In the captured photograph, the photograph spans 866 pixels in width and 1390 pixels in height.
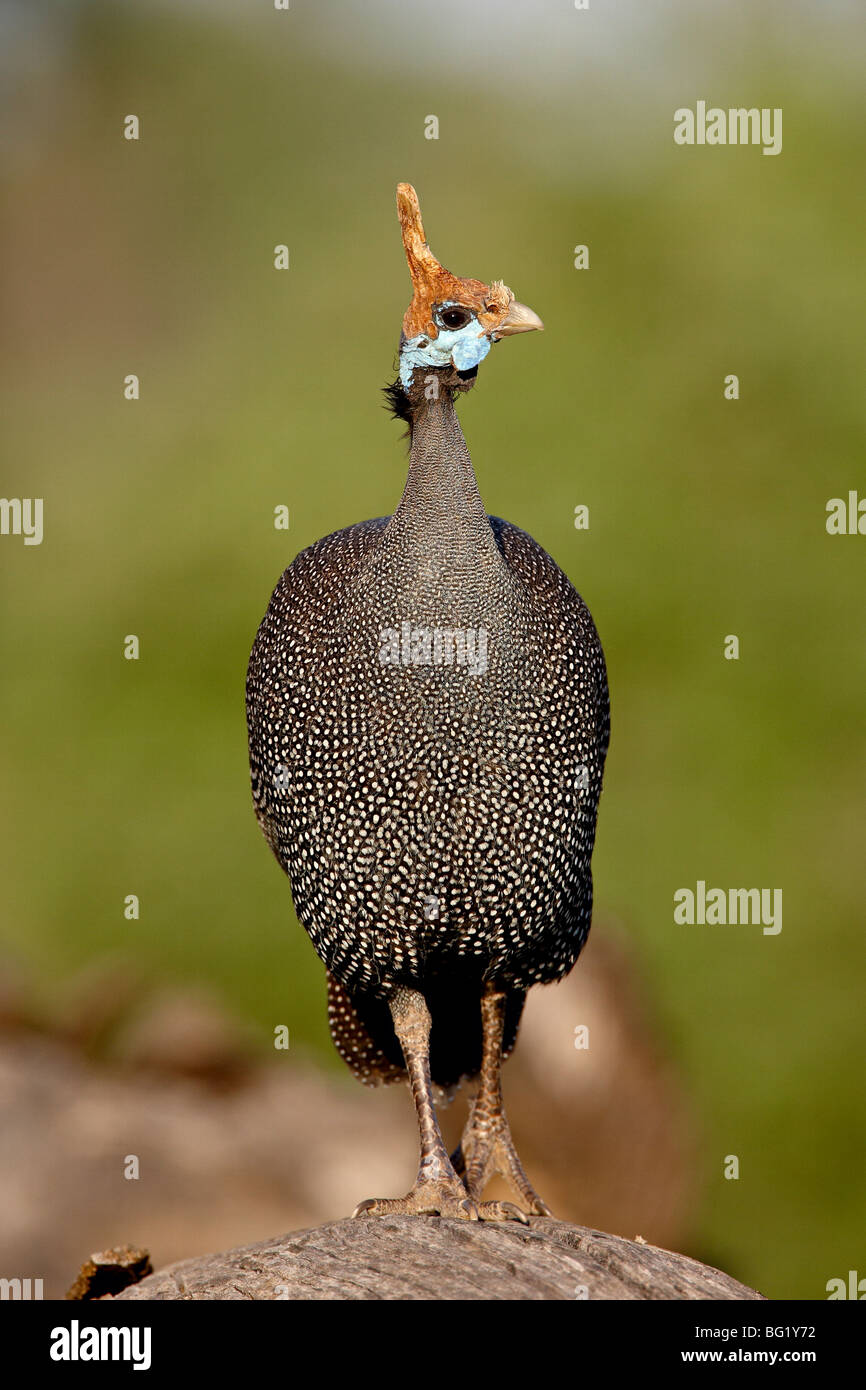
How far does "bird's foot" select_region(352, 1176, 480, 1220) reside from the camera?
550 cm

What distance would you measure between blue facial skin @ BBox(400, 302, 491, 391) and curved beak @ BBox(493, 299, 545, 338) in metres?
0.07

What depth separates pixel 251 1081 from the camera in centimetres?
932

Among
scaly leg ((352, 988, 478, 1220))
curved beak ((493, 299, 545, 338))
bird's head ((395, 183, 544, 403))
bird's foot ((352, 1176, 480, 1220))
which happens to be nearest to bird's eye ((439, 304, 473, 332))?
bird's head ((395, 183, 544, 403))

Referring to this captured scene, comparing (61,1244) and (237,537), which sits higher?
(237,537)

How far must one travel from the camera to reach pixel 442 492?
215 inches

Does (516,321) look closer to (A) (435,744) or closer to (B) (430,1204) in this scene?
(A) (435,744)

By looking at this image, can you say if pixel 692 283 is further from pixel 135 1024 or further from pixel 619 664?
pixel 135 1024

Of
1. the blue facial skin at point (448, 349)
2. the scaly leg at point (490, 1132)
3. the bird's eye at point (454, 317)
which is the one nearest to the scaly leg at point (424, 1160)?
the scaly leg at point (490, 1132)

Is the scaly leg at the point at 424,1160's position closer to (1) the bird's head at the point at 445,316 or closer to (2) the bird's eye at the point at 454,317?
(1) the bird's head at the point at 445,316

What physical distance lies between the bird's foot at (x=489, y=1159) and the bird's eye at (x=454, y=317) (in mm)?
2995

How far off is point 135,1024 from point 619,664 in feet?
18.8

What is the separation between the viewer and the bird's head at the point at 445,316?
17.4 ft

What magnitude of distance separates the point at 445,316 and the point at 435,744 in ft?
4.82
